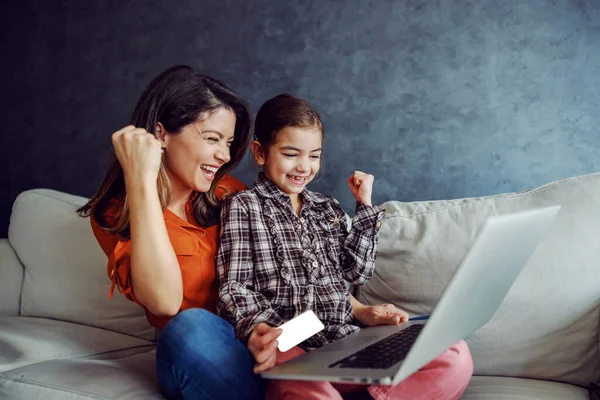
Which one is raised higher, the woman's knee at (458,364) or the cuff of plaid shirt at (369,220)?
the cuff of plaid shirt at (369,220)

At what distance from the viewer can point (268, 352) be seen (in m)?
1.13

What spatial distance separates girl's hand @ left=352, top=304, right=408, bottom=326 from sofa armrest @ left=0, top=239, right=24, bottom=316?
1.23m

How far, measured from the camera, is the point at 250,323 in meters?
1.27

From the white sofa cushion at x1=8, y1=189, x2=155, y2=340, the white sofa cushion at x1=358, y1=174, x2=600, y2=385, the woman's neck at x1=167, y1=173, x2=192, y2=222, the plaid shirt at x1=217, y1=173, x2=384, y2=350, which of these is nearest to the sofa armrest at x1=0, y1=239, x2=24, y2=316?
the white sofa cushion at x1=8, y1=189, x2=155, y2=340

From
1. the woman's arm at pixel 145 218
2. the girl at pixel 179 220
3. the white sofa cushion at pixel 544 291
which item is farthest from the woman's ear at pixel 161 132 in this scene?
the white sofa cushion at pixel 544 291

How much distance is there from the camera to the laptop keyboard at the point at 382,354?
3.19ft

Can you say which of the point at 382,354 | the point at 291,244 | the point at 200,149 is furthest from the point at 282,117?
the point at 382,354

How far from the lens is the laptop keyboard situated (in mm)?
973

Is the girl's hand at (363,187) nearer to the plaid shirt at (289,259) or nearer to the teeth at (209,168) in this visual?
the plaid shirt at (289,259)

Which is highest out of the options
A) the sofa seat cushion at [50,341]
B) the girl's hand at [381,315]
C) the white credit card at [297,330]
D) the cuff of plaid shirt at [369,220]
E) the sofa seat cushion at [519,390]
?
the cuff of plaid shirt at [369,220]

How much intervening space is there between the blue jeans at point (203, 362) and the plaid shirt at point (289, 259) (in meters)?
0.09

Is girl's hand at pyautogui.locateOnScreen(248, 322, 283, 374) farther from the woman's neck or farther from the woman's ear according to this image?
the woman's ear

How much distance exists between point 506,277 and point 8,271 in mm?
1645

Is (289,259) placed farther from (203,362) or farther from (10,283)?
(10,283)
